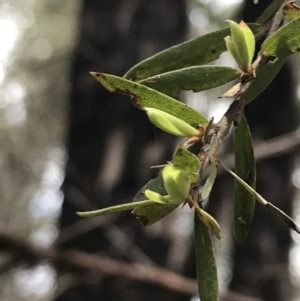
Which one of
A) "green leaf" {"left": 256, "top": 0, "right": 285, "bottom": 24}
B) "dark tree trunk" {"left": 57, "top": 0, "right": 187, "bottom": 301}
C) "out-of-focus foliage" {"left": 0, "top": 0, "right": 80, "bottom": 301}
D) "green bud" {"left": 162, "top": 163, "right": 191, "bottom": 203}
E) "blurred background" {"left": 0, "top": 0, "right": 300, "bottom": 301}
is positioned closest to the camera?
Answer: "green bud" {"left": 162, "top": 163, "right": 191, "bottom": 203}

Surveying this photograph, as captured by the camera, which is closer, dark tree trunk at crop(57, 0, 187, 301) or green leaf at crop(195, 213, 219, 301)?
green leaf at crop(195, 213, 219, 301)

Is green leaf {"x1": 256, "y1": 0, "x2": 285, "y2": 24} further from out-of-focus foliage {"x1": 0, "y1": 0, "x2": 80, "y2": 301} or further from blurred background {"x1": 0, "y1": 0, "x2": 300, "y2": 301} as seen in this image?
out-of-focus foliage {"x1": 0, "y1": 0, "x2": 80, "y2": 301}

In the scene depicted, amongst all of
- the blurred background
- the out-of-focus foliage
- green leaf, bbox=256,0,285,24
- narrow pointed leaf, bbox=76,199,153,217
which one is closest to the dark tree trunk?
the blurred background

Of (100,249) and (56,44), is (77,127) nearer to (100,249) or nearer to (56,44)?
(100,249)

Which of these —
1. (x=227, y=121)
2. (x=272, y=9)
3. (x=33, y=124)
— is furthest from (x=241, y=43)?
(x=33, y=124)

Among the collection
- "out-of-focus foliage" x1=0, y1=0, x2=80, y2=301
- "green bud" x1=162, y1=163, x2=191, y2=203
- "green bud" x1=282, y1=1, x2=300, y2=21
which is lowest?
"out-of-focus foliage" x1=0, y1=0, x2=80, y2=301

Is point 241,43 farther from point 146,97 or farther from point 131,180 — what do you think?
point 131,180
